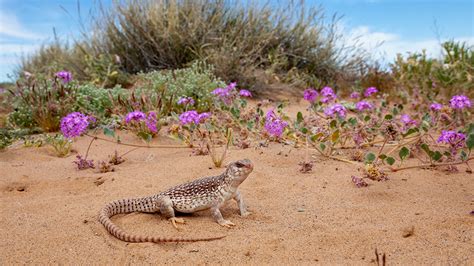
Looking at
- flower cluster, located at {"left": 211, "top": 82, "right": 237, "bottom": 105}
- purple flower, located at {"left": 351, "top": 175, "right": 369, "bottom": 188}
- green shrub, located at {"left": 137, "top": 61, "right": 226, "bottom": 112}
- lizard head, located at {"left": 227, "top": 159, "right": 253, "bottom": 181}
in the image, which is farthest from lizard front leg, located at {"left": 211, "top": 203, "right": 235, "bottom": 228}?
green shrub, located at {"left": 137, "top": 61, "right": 226, "bottom": 112}

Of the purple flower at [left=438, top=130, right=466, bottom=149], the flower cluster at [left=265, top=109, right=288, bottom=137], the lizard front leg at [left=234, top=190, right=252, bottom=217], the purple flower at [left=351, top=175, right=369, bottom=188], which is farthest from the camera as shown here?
the flower cluster at [left=265, top=109, right=288, bottom=137]

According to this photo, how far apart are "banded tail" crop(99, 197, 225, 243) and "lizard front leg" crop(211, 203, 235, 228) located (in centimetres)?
24

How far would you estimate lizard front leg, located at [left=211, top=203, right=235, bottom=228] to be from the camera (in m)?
3.62

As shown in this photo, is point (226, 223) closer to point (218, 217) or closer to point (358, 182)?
point (218, 217)

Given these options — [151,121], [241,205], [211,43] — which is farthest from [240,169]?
[211,43]

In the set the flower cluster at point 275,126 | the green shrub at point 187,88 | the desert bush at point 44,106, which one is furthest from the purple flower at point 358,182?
the desert bush at point 44,106

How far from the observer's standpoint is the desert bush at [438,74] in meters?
9.70

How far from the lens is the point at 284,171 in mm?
5008

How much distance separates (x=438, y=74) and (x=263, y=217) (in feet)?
26.1

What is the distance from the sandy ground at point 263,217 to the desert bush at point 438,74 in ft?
16.1

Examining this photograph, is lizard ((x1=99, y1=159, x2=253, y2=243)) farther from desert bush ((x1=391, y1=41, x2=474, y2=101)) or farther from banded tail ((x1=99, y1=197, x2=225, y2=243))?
desert bush ((x1=391, y1=41, x2=474, y2=101))

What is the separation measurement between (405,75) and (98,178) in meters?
8.34

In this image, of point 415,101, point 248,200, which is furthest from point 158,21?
point 248,200

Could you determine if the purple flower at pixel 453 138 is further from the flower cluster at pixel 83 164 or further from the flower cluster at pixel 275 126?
the flower cluster at pixel 83 164
